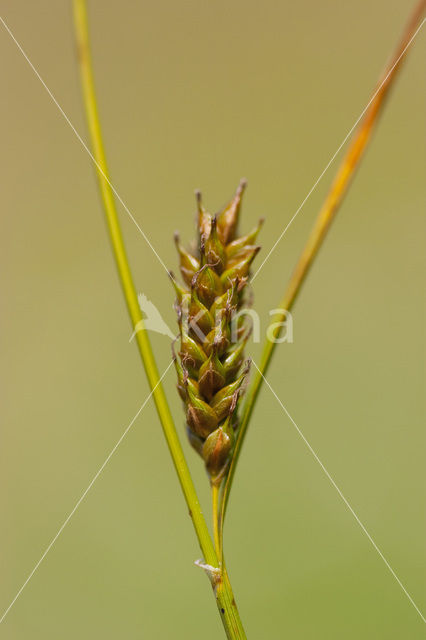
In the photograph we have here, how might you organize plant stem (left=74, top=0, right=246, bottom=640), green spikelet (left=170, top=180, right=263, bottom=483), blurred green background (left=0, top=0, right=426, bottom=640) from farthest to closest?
1. blurred green background (left=0, top=0, right=426, bottom=640)
2. green spikelet (left=170, top=180, right=263, bottom=483)
3. plant stem (left=74, top=0, right=246, bottom=640)

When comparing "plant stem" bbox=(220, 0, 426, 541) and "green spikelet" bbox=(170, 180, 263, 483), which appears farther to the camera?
"green spikelet" bbox=(170, 180, 263, 483)

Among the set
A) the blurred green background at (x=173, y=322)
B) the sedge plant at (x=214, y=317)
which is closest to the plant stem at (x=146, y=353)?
the sedge plant at (x=214, y=317)

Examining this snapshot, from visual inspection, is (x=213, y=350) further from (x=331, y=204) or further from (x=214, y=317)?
(x=331, y=204)

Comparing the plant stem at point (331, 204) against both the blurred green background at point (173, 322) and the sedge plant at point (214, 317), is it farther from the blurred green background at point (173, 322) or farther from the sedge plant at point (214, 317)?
the blurred green background at point (173, 322)

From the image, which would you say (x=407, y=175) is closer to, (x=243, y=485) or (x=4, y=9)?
(x=243, y=485)

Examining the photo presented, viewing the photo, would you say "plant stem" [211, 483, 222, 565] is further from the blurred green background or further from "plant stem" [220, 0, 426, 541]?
the blurred green background

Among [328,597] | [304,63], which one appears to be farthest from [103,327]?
[304,63]

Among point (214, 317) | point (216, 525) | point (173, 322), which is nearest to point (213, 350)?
point (214, 317)

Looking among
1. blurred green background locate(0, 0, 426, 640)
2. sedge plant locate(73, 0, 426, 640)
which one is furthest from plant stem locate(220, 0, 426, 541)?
blurred green background locate(0, 0, 426, 640)
